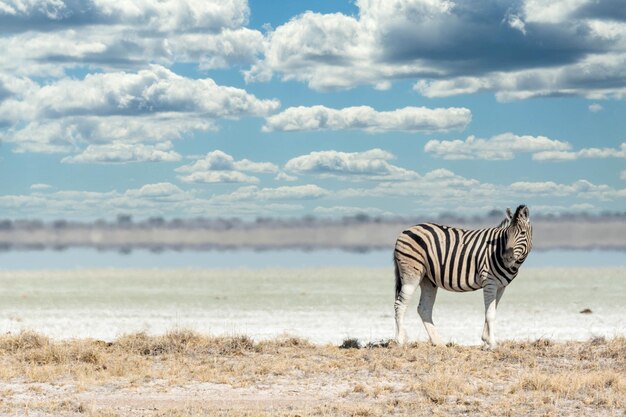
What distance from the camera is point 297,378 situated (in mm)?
16797

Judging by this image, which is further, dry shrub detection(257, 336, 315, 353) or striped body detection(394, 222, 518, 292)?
dry shrub detection(257, 336, 315, 353)

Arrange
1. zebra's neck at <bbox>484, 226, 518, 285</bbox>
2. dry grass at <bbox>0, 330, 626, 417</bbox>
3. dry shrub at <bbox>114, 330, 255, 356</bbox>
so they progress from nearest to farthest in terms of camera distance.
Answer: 1. dry grass at <bbox>0, 330, 626, 417</bbox>
2. zebra's neck at <bbox>484, 226, 518, 285</bbox>
3. dry shrub at <bbox>114, 330, 255, 356</bbox>

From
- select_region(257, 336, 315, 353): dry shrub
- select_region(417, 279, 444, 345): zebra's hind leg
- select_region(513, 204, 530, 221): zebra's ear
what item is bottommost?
select_region(257, 336, 315, 353): dry shrub

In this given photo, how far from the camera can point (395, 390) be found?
618 inches

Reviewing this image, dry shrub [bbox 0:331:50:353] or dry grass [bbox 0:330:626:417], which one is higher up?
dry shrub [bbox 0:331:50:353]

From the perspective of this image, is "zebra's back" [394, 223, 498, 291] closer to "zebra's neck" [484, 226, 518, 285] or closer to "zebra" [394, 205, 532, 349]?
"zebra" [394, 205, 532, 349]

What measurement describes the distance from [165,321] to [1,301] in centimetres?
1343

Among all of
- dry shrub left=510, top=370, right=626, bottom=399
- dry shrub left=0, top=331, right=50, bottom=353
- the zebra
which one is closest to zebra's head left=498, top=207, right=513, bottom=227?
the zebra

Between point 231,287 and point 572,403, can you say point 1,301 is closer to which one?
point 231,287

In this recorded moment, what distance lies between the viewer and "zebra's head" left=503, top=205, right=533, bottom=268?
61.4 feet

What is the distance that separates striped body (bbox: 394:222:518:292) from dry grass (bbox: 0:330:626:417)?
1.35 meters

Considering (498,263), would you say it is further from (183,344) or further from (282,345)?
(183,344)

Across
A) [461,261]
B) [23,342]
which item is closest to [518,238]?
[461,261]

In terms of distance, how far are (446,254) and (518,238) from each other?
141 cm
